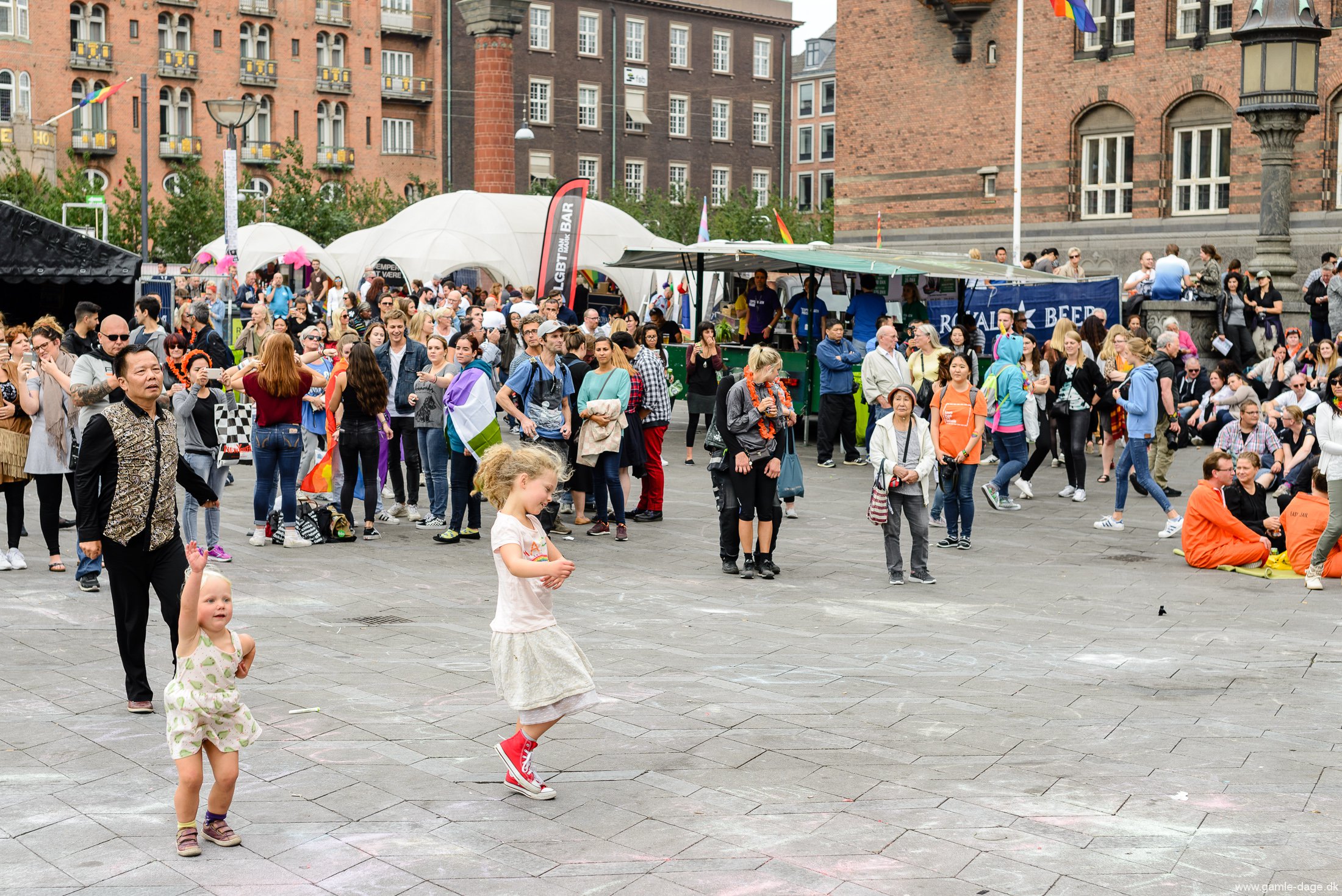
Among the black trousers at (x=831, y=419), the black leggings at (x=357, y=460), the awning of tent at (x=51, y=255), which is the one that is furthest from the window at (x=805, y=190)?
the black leggings at (x=357, y=460)

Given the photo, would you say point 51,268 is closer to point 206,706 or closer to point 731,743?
point 731,743

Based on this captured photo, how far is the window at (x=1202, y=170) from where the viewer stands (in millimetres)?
30250

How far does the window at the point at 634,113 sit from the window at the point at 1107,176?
4256 centimetres

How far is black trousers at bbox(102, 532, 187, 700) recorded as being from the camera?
7391 mm

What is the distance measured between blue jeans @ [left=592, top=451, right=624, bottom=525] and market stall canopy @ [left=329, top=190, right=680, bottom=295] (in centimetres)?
1783

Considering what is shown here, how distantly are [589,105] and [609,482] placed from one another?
61.2 metres


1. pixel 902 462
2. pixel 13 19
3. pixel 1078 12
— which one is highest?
pixel 13 19

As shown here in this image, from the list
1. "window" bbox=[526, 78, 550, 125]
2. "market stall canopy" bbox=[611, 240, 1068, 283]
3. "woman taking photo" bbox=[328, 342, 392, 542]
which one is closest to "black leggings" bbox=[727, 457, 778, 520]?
"woman taking photo" bbox=[328, 342, 392, 542]

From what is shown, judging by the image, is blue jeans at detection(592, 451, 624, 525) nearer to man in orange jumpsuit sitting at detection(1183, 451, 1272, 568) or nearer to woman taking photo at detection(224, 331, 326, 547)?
woman taking photo at detection(224, 331, 326, 547)

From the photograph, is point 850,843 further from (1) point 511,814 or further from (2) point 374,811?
(2) point 374,811

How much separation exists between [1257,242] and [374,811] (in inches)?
850

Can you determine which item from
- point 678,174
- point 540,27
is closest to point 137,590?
point 540,27

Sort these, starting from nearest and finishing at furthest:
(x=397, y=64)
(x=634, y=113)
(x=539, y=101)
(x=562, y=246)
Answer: (x=562, y=246)
(x=397, y=64)
(x=539, y=101)
(x=634, y=113)

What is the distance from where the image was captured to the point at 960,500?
1310 centimetres
